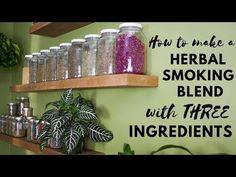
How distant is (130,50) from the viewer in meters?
0.99

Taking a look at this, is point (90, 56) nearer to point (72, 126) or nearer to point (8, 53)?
point (72, 126)

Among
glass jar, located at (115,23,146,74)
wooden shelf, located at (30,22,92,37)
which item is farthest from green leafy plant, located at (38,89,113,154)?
wooden shelf, located at (30,22,92,37)

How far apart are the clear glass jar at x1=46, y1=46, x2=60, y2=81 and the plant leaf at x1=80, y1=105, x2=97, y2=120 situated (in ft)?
1.12

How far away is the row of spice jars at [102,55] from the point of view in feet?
3.25

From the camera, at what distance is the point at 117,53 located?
102 cm

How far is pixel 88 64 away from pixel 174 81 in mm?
351

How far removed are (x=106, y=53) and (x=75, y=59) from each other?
0.78 feet

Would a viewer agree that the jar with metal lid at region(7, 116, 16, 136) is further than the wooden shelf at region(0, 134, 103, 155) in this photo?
Yes

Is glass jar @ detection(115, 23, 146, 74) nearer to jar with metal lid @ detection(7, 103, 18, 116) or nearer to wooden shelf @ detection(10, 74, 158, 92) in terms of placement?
wooden shelf @ detection(10, 74, 158, 92)

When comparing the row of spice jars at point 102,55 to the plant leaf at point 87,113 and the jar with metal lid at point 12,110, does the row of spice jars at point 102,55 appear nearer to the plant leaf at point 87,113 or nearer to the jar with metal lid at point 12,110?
the plant leaf at point 87,113

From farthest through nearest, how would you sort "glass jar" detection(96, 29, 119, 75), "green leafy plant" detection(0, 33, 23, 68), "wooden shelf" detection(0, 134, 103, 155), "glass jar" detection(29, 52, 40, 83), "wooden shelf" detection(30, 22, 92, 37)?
1. "green leafy plant" detection(0, 33, 23, 68)
2. "glass jar" detection(29, 52, 40, 83)
3. "wooden shelf" detection(30, 22, 92, 37)
4. "wooden shelf" detection(0, 134, 103, 155)
5. "glass jar" detection(96, 29, 119, 75)

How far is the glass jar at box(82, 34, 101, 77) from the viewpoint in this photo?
1148mm

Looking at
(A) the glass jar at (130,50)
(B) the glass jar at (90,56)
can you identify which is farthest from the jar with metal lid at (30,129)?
(A) the glass jar at (130,50)
